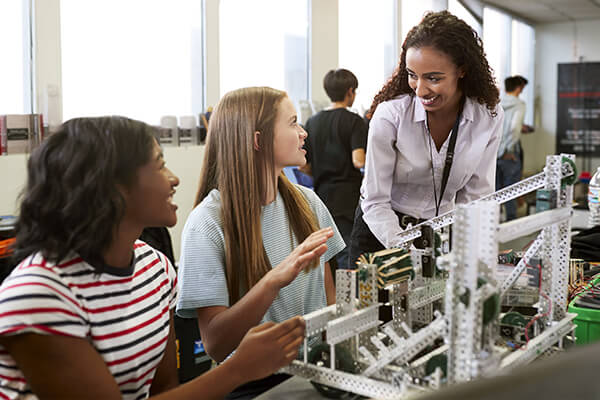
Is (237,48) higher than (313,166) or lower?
higher

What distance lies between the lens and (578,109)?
437 inches

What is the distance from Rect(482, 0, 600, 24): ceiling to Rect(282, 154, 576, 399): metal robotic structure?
27.9ft

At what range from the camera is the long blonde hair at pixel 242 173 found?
1733mm

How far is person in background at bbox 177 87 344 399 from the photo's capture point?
5.36 feet

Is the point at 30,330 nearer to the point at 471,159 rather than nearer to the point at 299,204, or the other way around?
the point at 299,204

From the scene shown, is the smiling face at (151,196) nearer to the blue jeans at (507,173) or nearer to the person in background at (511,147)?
the person in background at (511,147)

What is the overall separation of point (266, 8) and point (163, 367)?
4459 mm

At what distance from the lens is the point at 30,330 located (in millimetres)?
1111

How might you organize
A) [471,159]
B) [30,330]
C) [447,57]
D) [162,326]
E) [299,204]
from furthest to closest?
[471,159] < [447,57] < [299,204] < [162,326] < [30,330]

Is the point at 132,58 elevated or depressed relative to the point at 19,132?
elevated

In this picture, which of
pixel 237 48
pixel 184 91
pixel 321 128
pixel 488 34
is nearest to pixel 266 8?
pixel 237 48

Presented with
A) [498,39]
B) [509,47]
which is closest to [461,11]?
[498,39]

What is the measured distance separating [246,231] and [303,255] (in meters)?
0.31

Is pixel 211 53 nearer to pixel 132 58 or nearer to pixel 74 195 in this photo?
pixel 132 58
